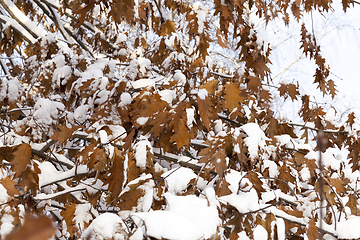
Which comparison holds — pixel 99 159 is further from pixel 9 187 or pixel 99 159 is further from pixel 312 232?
pixel 312 232

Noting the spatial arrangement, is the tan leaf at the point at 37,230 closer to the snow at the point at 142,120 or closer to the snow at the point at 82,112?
the snow at the point at 142,120

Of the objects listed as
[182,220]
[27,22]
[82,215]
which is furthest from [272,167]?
[27,22]

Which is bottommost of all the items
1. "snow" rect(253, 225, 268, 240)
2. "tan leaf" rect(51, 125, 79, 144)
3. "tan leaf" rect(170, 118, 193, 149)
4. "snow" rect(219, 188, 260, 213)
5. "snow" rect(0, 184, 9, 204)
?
"snow" rect(253, 225, 268, 240)

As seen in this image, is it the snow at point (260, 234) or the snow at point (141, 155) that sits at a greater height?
the snow at point (141, 155)

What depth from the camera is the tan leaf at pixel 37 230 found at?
7.5 inches

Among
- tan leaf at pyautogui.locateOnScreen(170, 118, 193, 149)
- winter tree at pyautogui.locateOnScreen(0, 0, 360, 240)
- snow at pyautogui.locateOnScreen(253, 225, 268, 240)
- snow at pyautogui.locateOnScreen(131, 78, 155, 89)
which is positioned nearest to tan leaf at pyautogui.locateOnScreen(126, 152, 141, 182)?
winter tree at pyautogui.locateOnScreen(0, 0, 360, 240)

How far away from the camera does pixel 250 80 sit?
2059 mm

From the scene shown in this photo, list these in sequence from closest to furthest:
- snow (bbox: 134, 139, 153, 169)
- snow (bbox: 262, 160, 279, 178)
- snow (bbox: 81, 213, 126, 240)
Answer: snow (bbox: 81, 213, 126, 240) → snow (bbox: 134, 139, 153, 169) → snow (bbox: 262, 160, 279, 178)

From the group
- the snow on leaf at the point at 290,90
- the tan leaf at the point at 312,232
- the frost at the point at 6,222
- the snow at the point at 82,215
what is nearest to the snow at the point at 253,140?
the tan leaf at the point at 312,232

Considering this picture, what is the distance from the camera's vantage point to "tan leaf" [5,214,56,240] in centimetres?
19

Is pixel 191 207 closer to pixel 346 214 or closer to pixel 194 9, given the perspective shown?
pixel 346 214

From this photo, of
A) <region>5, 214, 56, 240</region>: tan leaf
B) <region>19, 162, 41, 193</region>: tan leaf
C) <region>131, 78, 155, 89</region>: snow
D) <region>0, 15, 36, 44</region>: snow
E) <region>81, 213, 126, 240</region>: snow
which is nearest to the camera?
<region>5, 214, 56, 240</region>: tan leaf

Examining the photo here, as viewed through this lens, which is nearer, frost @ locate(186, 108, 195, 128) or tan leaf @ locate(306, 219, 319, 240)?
tan leaf @ locate(306, 219, 319, 240)

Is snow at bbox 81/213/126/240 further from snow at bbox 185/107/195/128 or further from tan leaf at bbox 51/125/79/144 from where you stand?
tan leaf at bbox 51/125/79/144
